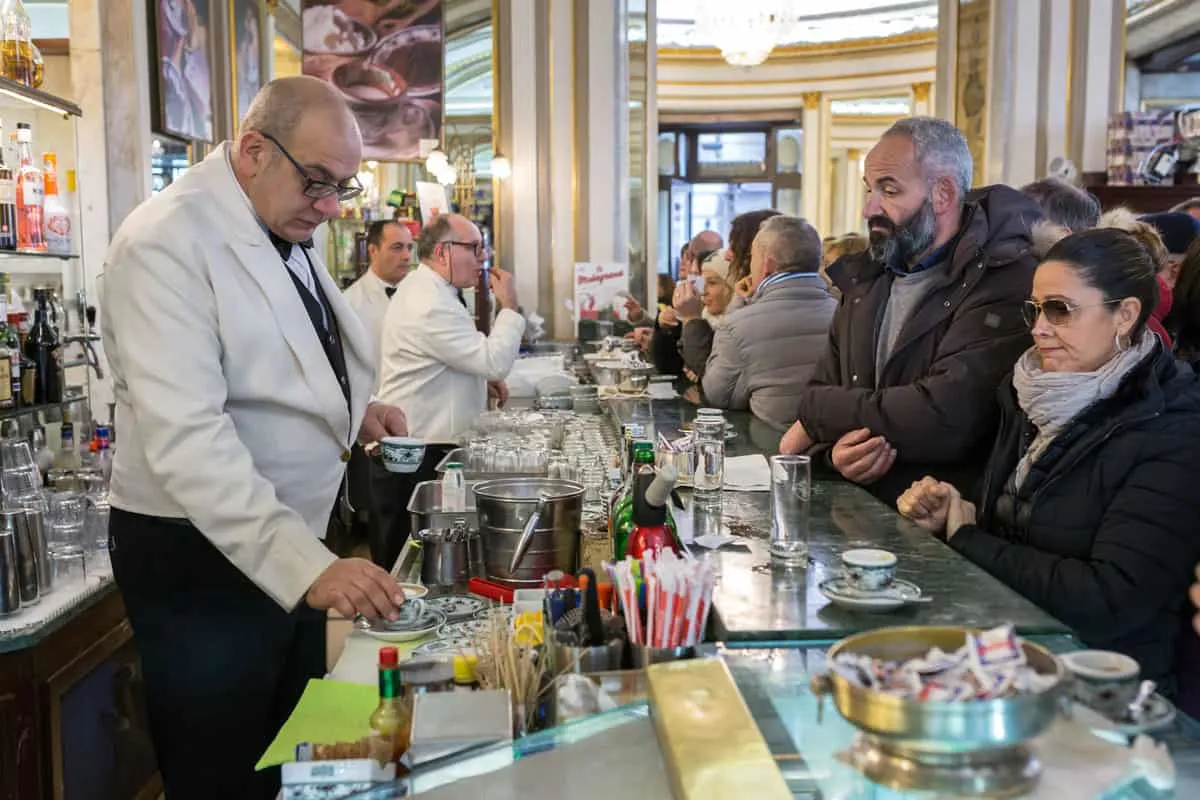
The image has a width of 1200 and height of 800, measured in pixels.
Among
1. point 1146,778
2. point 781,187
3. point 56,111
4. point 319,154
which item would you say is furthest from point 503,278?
point 781,187

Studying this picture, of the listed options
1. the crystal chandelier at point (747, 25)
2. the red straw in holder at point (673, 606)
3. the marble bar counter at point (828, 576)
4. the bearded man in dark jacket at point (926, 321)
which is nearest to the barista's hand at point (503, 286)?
the bearded man in dark jacket at point (926, 321)

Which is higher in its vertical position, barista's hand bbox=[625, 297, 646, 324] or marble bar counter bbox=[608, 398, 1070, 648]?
barista's hand bbox=[625, 297, 646, 324]

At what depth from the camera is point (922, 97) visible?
49.2ft

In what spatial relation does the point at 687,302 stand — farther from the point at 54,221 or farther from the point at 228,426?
the point at 228,426

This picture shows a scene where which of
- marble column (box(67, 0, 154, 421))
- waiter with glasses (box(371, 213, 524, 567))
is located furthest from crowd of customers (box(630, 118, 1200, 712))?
marble column (box(67, 0, 154, 421))

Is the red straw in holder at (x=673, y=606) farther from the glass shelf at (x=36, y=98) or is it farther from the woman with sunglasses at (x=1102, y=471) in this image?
the glass shelf at (x=36, y=98)

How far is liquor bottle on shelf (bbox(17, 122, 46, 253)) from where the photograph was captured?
11.5ft

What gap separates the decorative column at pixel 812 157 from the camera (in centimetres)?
1577

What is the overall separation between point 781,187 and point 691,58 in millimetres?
3335

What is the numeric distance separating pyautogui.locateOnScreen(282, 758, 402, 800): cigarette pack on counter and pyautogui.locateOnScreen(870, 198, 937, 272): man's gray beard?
6.55 feet

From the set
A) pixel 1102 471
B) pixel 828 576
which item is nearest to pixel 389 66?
pixel 1102 471

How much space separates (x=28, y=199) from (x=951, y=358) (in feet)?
9.42

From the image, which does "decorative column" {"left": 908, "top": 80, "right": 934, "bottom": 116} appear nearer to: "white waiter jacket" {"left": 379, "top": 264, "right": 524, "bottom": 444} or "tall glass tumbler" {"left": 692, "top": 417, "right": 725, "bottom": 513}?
"white waiter jacket" {"left": 379, "top": 264, "right": 524, "bottom": 444}

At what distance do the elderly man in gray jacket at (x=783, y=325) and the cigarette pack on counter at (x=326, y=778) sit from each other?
A: 9.43 feet
